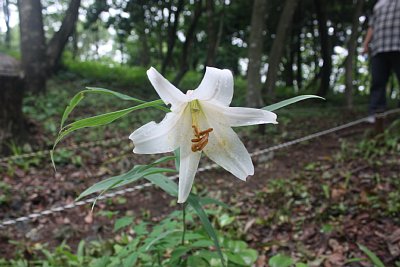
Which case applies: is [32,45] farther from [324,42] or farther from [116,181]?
[324,42]

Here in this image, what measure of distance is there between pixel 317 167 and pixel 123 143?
2359 mm

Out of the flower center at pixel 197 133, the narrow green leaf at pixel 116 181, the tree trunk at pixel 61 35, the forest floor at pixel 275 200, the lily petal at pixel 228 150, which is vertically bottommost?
the forest floor at pixel 275 200

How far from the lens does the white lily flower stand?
72 cm

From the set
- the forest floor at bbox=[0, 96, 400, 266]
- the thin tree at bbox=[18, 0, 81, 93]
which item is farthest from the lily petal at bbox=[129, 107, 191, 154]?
the thin tree at bbox=[18, 0, 81, 93]

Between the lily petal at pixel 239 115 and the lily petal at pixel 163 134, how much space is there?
2.5 inches

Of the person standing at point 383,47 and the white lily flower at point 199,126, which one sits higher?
the person standing at point 383,47

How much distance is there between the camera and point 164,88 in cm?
71

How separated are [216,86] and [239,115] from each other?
4.1 inches

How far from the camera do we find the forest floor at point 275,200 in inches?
84.3

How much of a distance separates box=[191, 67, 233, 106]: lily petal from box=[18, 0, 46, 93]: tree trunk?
18.8 feet

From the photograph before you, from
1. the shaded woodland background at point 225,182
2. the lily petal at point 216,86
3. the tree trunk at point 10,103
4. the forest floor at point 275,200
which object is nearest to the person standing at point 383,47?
the shaded woodland background at point 225,182

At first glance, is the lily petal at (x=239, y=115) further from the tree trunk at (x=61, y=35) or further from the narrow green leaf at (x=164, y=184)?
the tree trunk at (x=61, y=35)

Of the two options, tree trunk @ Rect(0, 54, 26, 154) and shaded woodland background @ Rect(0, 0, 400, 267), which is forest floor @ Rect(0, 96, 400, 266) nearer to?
shaded woodland background @ Rect(0, 0, 400, 267)

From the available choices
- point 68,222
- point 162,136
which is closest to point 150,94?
point 68,222
